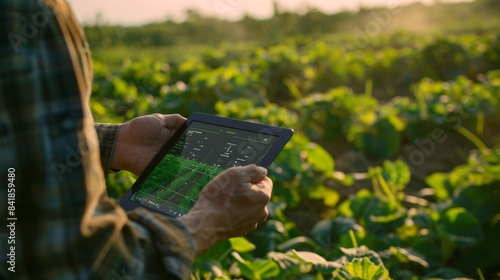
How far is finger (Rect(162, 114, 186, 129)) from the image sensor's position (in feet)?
6.50

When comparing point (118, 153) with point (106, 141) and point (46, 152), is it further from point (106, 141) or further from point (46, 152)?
point (46, 152)

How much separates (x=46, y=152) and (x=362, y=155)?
3764 millimetres

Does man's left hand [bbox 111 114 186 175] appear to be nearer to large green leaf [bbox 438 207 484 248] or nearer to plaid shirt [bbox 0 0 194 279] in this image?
plaid shirt [bbox 0 0 194 279]

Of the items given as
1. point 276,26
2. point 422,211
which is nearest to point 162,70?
point 422,211

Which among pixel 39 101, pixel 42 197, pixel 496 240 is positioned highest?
pixel 39 101

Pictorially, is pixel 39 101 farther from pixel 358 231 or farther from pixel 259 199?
pixel 358 231

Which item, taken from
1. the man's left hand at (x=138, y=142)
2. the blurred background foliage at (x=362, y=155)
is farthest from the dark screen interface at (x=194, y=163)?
the blurred background foliage at (x=362, y=155)

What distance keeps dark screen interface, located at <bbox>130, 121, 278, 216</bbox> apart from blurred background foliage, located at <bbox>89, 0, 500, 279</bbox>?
445 millimetres

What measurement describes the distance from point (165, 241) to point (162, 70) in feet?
20.2

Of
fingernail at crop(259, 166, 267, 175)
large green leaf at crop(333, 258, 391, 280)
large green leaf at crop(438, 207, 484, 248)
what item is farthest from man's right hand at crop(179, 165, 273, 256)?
large green leaf at crop(438, 207, 484, 248)

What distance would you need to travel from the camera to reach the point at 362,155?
4.58 m

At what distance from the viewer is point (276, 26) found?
2114 centimetres

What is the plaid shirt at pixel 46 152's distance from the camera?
100 cm

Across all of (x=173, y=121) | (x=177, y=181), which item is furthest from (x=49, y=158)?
(x=173, y=121)
